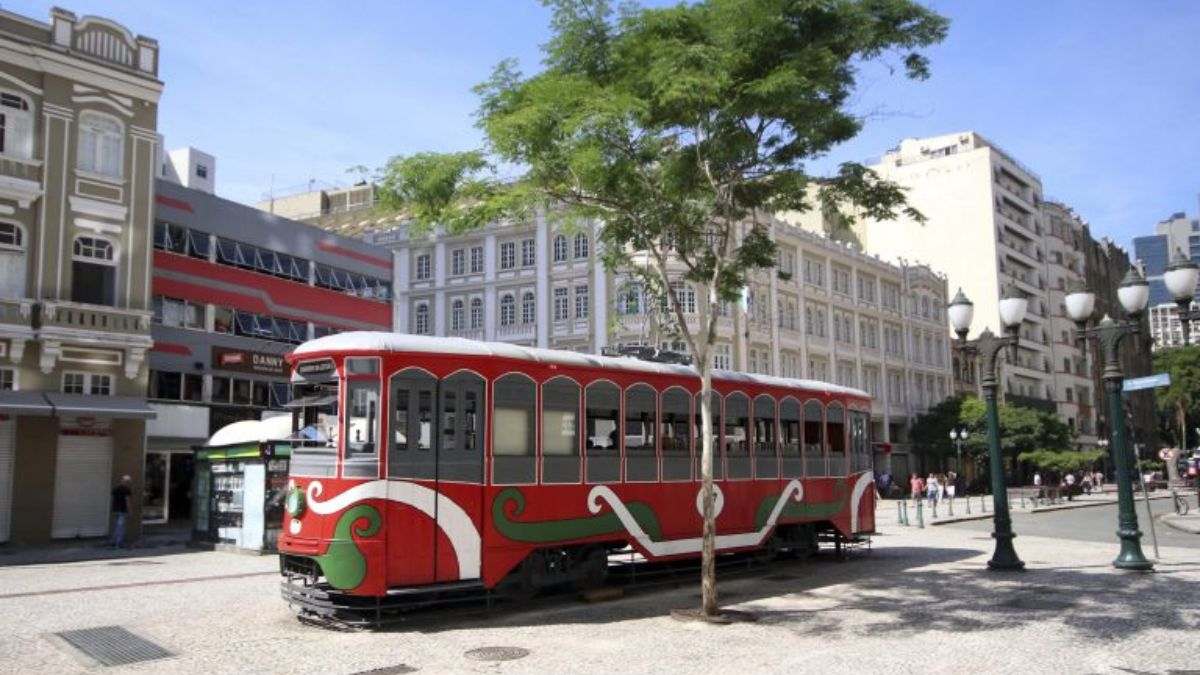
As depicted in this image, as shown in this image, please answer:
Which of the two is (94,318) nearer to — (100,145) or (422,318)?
(100,145)

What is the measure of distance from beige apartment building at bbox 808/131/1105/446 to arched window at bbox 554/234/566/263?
26.4 m

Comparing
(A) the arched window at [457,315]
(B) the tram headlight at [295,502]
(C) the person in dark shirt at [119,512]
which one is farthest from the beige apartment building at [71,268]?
(A) the arched window at [457,315]

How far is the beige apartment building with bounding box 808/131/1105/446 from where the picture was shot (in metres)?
72.8

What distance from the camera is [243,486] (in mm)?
20953

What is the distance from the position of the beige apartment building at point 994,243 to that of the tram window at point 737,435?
174 feet

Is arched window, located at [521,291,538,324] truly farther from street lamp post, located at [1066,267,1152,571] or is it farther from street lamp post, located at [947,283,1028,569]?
street lamp post, located at [1066,267,1152,571]

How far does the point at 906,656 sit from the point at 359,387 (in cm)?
686

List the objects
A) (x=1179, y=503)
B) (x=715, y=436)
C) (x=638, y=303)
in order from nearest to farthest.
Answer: (x=715, y=436) → (x=1179, y=503) → (x=638, y=303)

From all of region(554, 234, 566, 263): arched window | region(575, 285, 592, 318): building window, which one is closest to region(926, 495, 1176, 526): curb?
region(575, 285, 592, 318): building window

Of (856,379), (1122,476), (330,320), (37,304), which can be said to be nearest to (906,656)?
(1122,476)

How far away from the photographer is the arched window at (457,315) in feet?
169

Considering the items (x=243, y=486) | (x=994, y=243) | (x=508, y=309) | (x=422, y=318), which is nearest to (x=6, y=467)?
(x=243, y=486)

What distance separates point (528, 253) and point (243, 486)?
98.9ft

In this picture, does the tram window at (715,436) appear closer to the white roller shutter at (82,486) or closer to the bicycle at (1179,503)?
the white roller shutter at (82,486)
